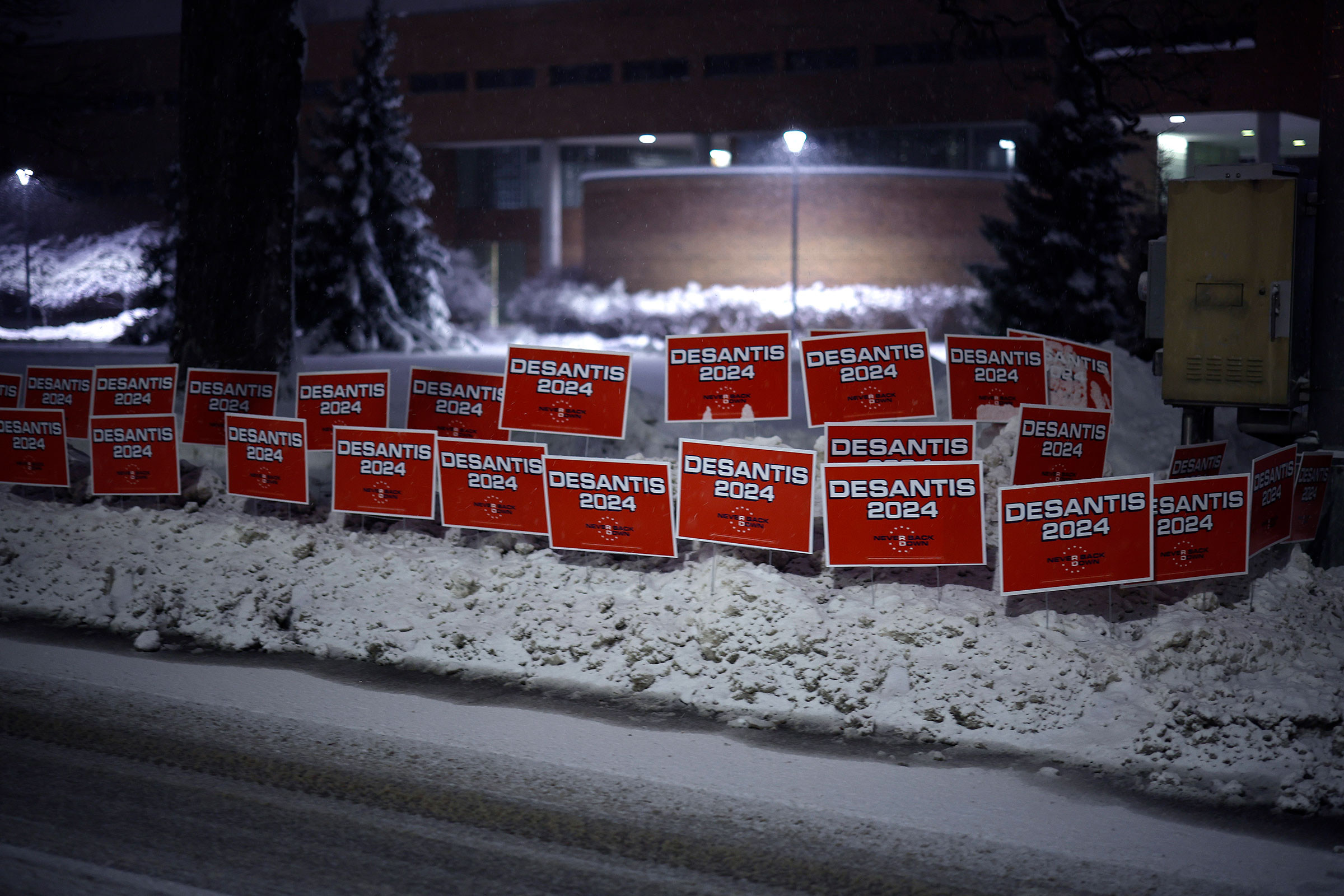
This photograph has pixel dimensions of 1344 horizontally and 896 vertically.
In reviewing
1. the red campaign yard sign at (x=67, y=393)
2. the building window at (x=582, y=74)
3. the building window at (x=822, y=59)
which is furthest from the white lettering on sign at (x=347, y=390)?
the building window at (x=582, y=74)

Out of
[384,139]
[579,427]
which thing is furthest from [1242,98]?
[579,427]

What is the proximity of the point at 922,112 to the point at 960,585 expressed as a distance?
1554 inches

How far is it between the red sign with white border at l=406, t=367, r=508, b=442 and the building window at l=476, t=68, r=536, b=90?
136 feet

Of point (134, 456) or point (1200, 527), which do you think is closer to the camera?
point (1200, 527)

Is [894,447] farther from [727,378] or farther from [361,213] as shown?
[361,213]

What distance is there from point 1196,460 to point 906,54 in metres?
38.3

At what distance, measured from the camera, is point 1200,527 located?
7352 mm

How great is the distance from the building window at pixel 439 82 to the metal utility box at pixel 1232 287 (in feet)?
151

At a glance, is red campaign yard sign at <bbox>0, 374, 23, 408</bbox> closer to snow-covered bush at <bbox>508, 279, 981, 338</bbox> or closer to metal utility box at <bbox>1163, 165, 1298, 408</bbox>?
metal utility box at <bbox>1163, 165, 1298, 408</bbox>

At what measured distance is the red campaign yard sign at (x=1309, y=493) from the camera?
8.23 metres

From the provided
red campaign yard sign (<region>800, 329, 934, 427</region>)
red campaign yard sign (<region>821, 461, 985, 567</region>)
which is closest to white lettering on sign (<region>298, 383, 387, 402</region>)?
red campaign yard sign (<region>800, 329, 934, 427</region>)

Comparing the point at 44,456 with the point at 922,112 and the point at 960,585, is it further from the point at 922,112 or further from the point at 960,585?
the point at 922,112

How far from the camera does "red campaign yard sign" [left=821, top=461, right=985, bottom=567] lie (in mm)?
7570

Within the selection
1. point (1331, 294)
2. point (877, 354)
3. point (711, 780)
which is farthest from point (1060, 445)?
point (711, 780)
